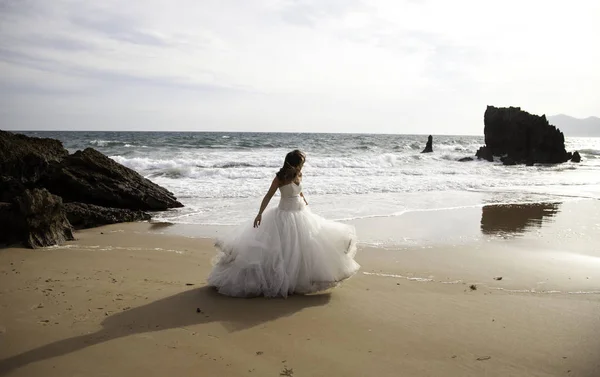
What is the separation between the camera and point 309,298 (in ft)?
17.1

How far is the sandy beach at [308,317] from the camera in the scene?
3615mm

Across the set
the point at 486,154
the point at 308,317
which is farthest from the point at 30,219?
the point at 486,154

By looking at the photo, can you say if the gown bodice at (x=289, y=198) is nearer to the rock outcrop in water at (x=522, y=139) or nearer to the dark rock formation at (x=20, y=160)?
the dark rock formation at (x=20, y=160)

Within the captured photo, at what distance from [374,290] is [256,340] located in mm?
2017

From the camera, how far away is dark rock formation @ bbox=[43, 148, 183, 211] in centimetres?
1071

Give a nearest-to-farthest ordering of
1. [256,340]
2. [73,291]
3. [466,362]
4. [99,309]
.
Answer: [466,362] < [256,340] < [99,309] < [73,291]

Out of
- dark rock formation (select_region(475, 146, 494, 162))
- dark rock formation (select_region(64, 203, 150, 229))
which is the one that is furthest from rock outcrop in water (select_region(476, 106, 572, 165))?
dark rock formation (select_region(64, 203, 150, 229))

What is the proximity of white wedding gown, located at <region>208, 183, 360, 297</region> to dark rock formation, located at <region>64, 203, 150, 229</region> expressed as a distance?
533 centimetres

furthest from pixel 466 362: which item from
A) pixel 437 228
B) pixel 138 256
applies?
pixel 437 228

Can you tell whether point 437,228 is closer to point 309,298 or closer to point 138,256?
point 309,298

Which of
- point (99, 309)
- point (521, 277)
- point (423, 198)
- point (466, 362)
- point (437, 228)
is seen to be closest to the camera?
point (466, 362)

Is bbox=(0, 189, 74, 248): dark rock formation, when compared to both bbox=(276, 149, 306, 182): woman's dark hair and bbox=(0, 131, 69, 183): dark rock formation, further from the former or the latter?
bbox=(276, 149, 306, 182): woman's dark hair

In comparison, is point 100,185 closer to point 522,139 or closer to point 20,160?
point 20,160

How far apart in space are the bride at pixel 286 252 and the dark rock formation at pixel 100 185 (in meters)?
6.59
